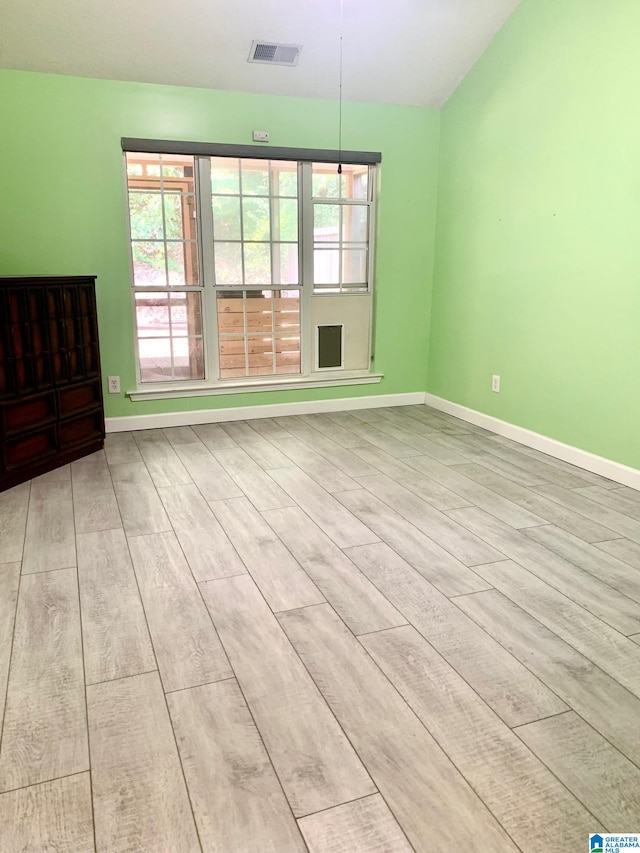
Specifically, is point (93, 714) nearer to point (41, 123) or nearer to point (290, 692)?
point (290, 692)

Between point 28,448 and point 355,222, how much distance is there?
9.63 ft

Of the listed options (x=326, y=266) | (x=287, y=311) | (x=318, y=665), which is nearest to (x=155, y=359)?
(x=287, y=311)

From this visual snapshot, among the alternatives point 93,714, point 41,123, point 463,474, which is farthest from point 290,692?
point 41,123

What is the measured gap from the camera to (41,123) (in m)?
4.00

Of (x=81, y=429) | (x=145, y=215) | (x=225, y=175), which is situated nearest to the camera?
(x=81, y=429)

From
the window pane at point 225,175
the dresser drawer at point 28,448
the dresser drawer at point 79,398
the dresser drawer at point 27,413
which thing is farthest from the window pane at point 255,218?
the dresser drawer at point 28,448

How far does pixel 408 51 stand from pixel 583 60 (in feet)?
4.14

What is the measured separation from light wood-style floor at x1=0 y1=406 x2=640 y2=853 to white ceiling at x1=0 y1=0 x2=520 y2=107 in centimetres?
260

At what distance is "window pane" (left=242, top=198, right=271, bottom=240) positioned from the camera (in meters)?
4.63

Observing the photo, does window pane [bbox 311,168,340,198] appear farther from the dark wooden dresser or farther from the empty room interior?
the dark wooden dresser

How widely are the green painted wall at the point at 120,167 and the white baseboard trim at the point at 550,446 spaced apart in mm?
898

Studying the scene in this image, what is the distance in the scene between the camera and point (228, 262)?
4.66 meters

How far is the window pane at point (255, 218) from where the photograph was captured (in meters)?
4.63

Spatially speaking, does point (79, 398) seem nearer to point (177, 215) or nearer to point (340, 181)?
point (177, 215)
